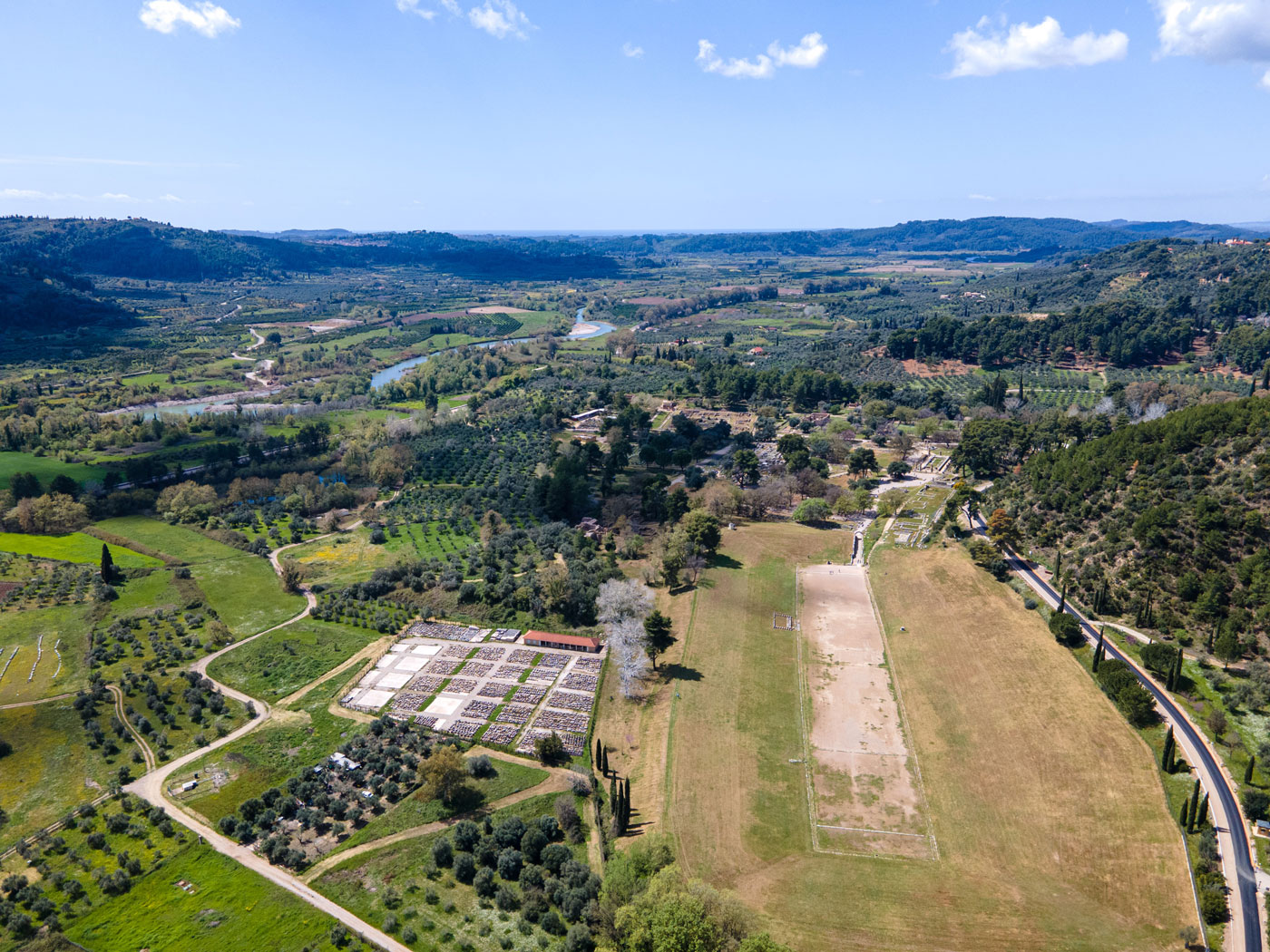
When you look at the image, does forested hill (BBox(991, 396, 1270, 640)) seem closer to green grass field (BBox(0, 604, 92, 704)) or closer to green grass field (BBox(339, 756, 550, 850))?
green grass field (BBox(339, 756, 550, 850))

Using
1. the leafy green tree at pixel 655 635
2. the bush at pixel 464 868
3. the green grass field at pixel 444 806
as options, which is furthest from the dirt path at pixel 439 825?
the leafy green tree at pixel 655 635

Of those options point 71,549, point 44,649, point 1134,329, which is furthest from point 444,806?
point 1134,329

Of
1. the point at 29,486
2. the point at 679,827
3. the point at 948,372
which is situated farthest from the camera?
the point at 948,372

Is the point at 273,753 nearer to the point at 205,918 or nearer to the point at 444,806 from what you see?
the point at 205,918

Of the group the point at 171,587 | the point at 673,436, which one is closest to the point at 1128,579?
the point at 673,436

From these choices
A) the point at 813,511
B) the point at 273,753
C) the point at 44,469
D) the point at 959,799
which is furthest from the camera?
the point at 44,469

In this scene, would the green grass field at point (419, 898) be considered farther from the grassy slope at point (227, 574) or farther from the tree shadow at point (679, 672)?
the grassy slope at point (227, 574)

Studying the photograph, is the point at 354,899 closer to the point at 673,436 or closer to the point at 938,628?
the point at 938,628
